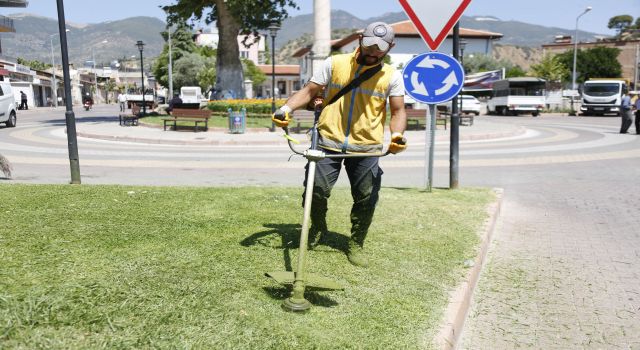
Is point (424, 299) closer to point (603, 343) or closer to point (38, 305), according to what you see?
point (603, 343)

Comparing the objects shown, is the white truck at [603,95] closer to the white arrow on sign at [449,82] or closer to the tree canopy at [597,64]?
the white arrow on sign at [449,82]

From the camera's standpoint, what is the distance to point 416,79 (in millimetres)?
6938

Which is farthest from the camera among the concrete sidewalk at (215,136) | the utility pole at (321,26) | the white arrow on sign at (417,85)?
the utility pole at (321,26)

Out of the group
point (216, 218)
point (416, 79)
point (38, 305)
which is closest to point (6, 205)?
point (216, 218)

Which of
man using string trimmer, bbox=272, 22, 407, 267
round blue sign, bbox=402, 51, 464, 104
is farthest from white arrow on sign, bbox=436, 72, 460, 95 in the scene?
man using string trimmer, bbox=272, 22, 407, 267

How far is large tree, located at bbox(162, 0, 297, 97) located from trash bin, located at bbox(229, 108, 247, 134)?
27.4ft

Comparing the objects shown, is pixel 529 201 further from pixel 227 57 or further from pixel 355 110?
pixel 227 57

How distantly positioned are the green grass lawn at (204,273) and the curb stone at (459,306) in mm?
65

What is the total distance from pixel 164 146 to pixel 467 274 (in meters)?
13.4

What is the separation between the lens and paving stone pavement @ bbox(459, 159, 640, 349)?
134 inches

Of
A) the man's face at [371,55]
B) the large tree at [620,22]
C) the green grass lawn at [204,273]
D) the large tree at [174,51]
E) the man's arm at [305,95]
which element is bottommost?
the green grass lawn at [204,273]

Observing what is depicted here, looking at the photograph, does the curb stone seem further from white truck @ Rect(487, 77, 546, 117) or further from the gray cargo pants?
white truck @ Rect(487, 77, 546, 117)

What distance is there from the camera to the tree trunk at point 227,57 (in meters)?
28.1

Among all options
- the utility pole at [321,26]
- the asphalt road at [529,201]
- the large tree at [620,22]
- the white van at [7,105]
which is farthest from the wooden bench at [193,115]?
the large tree at [620,22]
